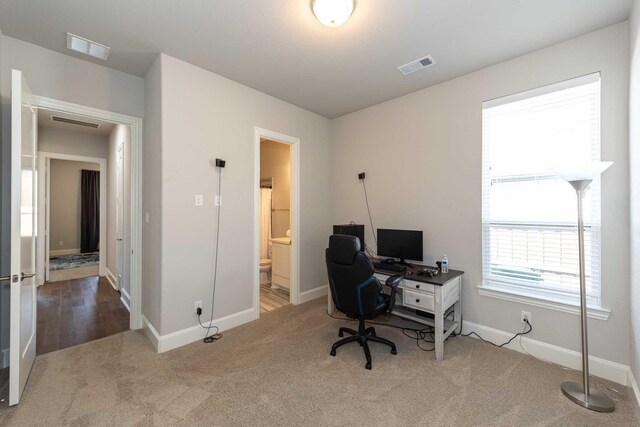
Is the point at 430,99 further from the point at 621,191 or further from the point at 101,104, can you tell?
the point at 101,104

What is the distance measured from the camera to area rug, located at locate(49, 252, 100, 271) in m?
6.14

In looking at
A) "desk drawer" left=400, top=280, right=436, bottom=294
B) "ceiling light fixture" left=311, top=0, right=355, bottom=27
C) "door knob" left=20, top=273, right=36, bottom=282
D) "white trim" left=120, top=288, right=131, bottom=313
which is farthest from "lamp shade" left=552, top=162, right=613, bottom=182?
"white trim" left=120, top=288, right=131, bottom=313

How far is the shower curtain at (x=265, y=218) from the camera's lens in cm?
526

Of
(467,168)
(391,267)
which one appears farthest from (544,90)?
(391,267)

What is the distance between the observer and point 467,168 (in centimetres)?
281

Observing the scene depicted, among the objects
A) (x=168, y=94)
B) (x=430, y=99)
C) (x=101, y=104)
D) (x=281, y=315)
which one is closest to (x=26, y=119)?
(x=101, y=104)

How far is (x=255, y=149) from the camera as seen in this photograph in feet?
10.6

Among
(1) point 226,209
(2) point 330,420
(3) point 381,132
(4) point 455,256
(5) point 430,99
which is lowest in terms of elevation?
(2) point 330,420

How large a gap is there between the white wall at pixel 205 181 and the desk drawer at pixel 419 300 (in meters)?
1.77

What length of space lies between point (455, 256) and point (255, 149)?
8.52 ft

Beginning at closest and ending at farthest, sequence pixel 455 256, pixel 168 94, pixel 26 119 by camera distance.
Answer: pixel 26 119 → pixel 168 94 → pixel 455 256

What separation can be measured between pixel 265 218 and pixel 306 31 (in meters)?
3.63

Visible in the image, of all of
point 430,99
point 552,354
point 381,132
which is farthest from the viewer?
point 381,132

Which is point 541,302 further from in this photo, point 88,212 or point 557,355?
point 88,212
